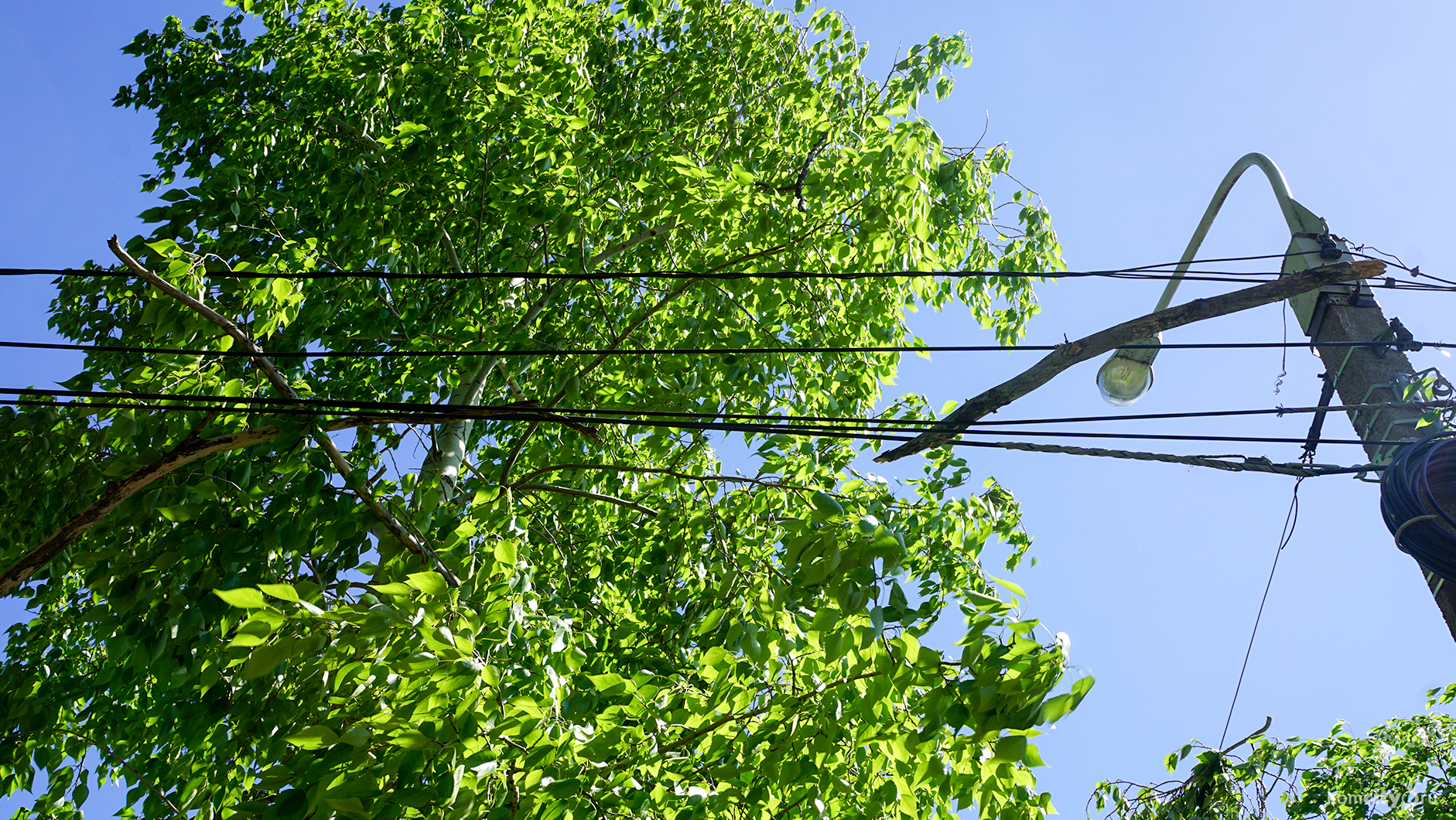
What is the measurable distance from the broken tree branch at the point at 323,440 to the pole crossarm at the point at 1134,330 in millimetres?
1953

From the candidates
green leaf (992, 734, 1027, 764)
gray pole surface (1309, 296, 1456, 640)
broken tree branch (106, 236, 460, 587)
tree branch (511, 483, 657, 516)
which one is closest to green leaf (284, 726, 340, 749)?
broken tree branch (106, 236, 460, 587)

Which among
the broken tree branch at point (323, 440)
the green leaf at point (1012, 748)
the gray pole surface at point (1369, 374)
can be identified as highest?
the gray pole surface at point (1369, 374)

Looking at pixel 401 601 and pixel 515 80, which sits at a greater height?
pixel 515 80

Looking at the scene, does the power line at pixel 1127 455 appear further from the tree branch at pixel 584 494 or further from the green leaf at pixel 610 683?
the tree branch at pixel 584 494

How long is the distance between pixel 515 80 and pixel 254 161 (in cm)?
180

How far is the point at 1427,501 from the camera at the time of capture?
3.03 meters

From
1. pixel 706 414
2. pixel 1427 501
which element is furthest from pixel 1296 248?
pixel 706 414

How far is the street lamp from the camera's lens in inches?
145

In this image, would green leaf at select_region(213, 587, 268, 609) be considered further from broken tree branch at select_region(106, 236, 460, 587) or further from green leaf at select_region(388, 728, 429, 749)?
broken tree branch at select_region(106, 236, 460, 587)

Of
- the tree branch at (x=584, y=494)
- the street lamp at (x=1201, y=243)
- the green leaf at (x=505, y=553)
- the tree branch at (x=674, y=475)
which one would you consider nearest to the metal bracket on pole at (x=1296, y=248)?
the street lamp at (x=1201, y=243)

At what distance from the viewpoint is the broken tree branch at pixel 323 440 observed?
2.91 metres

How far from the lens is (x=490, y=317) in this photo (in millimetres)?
5234

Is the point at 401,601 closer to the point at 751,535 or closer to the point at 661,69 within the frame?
the point at 751,535

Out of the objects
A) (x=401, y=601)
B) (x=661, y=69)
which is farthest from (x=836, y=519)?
(x=661, y=69)
